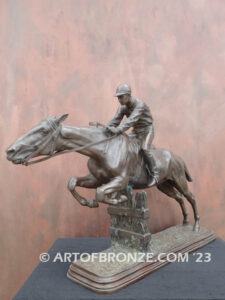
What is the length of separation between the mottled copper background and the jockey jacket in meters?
0.87

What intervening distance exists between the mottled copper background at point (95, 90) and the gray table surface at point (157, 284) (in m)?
0.93

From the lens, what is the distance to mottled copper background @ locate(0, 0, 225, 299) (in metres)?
2.79

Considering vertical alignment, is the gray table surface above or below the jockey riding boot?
below

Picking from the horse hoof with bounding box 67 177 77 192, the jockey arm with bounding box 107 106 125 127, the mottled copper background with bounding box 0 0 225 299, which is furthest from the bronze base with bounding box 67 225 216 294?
the jockey arm with bounding box 107 106 125 127

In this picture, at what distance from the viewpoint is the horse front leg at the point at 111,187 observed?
1.65 meters

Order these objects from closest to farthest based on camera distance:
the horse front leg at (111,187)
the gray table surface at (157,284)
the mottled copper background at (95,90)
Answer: the gray table surface at (157,284)
the horse front leg at (111,187)
the mottled copper background at (95,90)

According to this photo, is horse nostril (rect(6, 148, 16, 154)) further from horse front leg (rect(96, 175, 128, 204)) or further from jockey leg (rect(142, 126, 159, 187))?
jockey leg (rect(142, 126, 159, 187))

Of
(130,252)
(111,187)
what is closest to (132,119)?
(111,187)

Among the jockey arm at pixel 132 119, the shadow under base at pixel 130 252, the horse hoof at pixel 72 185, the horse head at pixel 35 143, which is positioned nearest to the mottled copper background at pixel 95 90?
the shadow under base at pixel 130 252

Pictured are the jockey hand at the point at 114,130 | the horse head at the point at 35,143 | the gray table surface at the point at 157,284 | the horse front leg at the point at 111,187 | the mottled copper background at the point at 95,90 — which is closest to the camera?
the gray table surface at the point at 157,284

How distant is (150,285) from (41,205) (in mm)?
1731

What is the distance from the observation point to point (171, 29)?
10.3 feet

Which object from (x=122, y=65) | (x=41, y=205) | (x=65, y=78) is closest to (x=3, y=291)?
(x=41, y=205)

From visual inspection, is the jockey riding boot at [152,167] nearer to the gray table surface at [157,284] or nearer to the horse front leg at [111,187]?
the horse front leg at [111,187]
